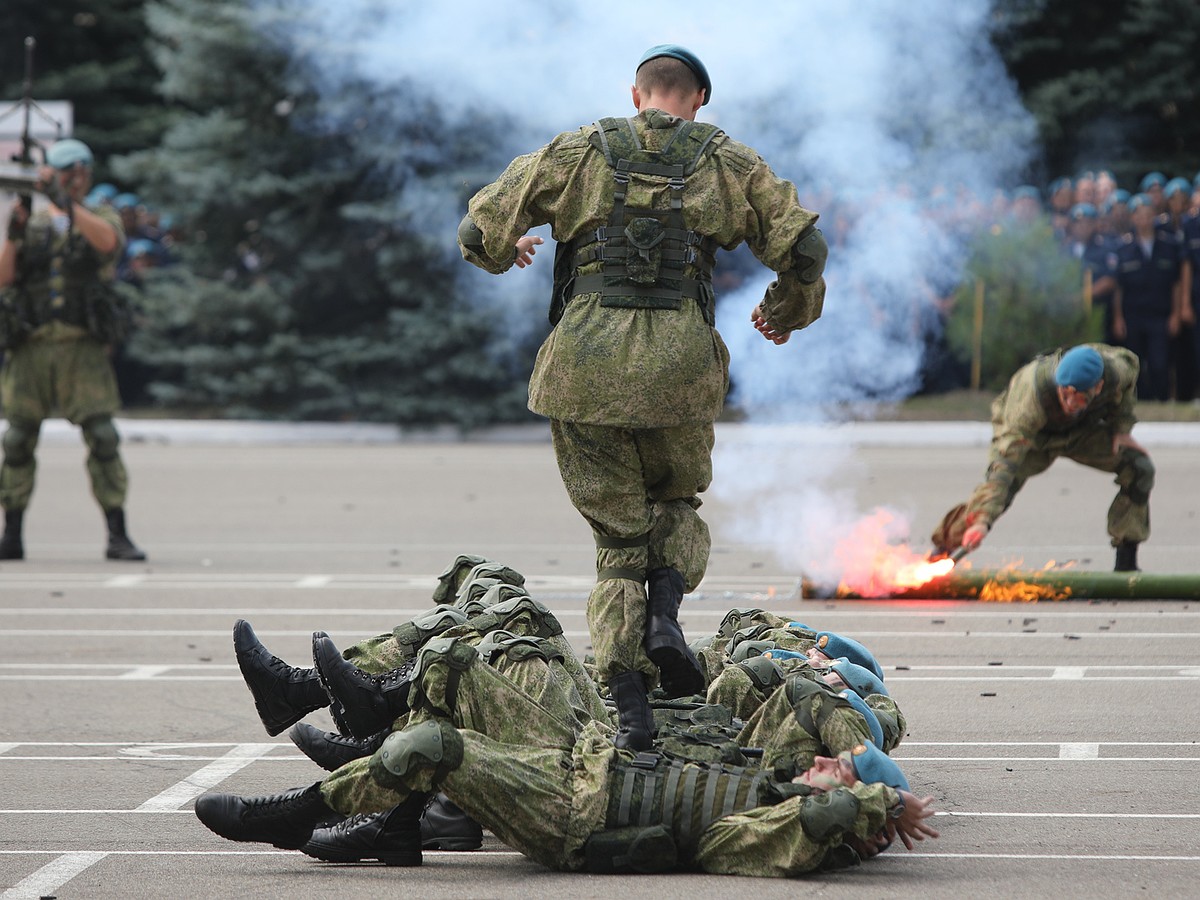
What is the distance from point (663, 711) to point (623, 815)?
2.72 ft

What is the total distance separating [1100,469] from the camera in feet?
33.1

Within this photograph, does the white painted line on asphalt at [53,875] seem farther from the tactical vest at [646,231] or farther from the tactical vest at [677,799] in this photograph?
the tactical vest at [646,231]

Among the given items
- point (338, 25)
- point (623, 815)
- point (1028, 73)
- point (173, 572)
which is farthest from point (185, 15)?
point (623, 815)

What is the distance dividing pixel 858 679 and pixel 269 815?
73.4 inches

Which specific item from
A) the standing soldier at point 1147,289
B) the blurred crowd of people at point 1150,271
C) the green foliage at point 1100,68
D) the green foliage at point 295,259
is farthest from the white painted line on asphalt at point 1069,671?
the green foliage at point 295,259

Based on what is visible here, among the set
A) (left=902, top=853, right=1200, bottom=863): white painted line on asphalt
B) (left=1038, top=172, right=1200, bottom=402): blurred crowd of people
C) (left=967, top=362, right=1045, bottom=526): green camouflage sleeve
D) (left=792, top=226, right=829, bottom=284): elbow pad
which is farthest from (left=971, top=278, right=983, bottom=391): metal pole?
(left=902, top=853, right=1200, bottom=863): white painted line on asphalt

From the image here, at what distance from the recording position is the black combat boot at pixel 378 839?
4883 mm

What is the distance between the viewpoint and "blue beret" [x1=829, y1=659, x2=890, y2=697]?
18.4 ft

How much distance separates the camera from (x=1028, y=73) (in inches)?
736

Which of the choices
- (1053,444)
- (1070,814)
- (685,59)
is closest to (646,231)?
(685,59)

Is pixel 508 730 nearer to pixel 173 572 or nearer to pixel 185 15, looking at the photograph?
pixel 173 572

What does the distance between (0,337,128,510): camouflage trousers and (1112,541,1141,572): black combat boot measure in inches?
242

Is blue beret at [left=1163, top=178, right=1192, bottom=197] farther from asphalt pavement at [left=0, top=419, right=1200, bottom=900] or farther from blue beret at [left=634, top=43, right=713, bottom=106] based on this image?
blue beret at [left=634, top=43, right=713, bottom=106]

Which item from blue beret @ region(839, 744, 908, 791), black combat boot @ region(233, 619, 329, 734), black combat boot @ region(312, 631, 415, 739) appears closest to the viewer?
blue beret @ region(839, 744, 908, 791)
